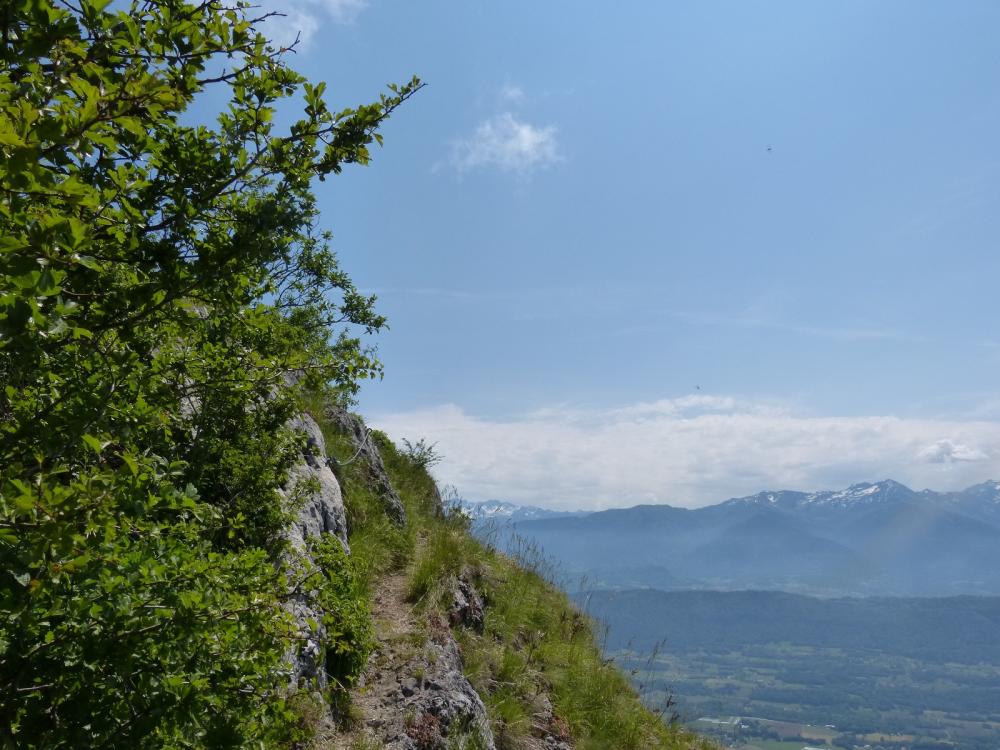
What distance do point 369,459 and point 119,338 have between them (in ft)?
38.4

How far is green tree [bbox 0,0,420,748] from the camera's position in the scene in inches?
84.7

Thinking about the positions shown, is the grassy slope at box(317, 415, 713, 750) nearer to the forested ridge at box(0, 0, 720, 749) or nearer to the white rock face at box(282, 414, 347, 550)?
the white rock face at box(282, 414, 347, 550)

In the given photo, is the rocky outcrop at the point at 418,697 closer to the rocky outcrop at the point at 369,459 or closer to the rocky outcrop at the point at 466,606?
the rocky outcrop at the point at 466,606

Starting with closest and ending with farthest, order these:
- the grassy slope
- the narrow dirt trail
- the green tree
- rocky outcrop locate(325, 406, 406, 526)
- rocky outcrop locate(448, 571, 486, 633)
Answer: the green tree, the narrow dirt trail, the grassy slope, rocky outcrop locate(448, 571, 486, 633), rocky outcrop locate(325, 406, 406, 526)

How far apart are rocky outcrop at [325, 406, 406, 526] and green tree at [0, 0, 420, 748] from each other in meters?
8.84

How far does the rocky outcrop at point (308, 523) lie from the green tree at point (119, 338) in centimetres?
139

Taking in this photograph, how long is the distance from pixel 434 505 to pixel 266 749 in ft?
42.6

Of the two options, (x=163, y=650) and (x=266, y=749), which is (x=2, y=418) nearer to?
(x=163, y=650)

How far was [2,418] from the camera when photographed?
3.64m

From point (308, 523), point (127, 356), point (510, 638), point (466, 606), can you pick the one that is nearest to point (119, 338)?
point (127, 356)

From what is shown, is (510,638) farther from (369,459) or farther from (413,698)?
(369,459)

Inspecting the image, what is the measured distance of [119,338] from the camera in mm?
2779

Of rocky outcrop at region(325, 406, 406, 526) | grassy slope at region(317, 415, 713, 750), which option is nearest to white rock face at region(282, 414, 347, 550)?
grassy slope at region(317, 415, 713, 750)

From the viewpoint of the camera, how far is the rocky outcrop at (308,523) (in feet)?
22.0
